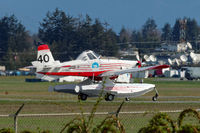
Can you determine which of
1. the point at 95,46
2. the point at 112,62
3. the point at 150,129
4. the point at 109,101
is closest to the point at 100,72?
the point at 112,62

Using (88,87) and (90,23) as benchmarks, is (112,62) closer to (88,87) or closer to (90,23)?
(88,87)

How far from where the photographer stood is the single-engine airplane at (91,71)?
1298 inches

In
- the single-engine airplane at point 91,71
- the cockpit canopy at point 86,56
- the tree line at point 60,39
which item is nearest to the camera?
the single-engine airplane at point 91,71

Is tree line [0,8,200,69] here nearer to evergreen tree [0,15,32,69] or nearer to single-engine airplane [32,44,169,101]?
evergreen tree [0,15,32,69]

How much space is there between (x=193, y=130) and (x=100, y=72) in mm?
25636

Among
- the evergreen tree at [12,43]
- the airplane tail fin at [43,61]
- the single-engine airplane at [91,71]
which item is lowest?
the single-engine airplane at [91,71]

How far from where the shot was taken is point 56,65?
111 feet

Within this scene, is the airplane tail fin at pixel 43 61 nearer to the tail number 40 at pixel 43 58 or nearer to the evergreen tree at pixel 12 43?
the tail number 40 at pixel 43 58

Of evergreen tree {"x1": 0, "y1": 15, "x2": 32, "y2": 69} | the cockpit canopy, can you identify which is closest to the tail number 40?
the cockpit canopy

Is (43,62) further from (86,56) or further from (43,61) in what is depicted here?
(86,56)

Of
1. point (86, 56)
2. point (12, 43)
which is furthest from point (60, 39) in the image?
point (86, 56)

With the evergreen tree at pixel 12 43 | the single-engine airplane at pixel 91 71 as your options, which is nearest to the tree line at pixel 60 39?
the evergreen tree at pixel 12 43

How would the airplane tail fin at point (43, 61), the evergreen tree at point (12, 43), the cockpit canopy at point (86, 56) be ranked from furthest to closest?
the evergreen tree at point (12, 43), the cockpit canopy at point (86, 56), the airplane tail fin at point (43, 61)

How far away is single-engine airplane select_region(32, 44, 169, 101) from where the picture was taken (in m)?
33.0
